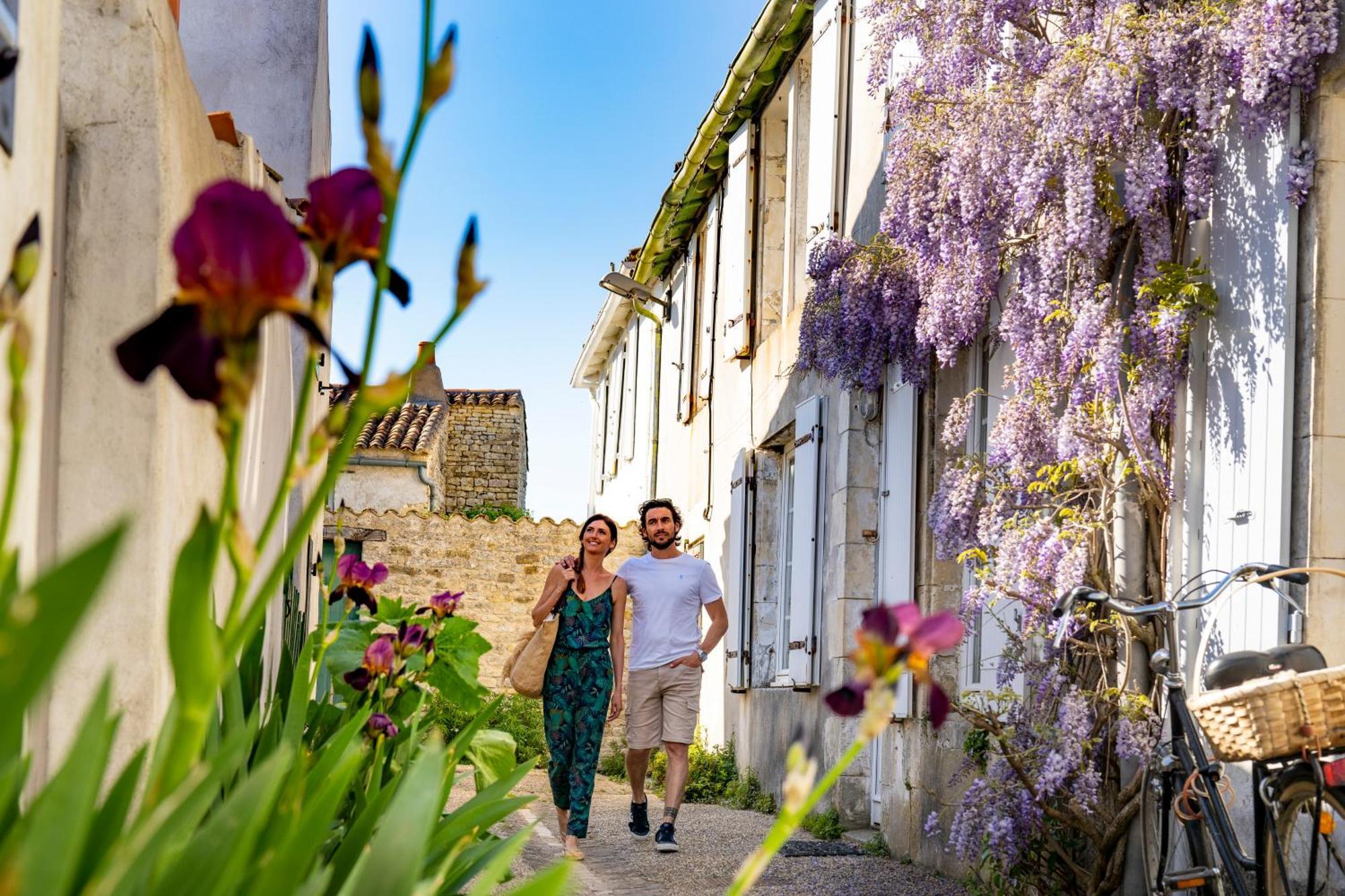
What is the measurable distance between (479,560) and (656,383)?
9.12 ft

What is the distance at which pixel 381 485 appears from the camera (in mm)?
16812

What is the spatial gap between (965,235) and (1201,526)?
1538 mm

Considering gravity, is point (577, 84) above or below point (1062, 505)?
above

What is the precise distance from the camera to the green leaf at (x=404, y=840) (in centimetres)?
103

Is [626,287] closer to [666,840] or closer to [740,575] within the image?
[740,575]

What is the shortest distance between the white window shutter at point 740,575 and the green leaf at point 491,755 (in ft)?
19.5

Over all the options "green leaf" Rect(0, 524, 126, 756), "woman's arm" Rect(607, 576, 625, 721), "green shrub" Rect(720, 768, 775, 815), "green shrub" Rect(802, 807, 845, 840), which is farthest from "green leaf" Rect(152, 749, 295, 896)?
"green shrub" Rect(720, 768, 775, 815)

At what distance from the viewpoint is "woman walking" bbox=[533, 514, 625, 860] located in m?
6.12

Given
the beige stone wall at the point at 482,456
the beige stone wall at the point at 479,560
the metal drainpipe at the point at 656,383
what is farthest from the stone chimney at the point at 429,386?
the beige stone wall at the point at 482,456

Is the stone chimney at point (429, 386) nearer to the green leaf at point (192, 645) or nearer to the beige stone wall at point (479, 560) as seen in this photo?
the beige stone wall at point (479, 560)

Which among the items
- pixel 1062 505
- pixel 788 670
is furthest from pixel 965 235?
pixel 788 670

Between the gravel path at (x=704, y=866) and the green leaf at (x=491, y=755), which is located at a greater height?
the green leaf at (x=491, y=755)

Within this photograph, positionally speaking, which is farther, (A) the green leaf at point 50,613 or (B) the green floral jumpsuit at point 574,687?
(B) the green floral jumpsuit at point 574,687

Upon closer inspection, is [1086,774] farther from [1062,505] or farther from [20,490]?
[20,490]
